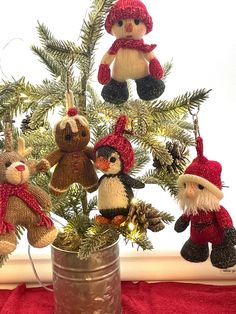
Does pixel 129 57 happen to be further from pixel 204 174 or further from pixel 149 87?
Answer: pixel 204 174

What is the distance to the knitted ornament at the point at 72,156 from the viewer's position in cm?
71

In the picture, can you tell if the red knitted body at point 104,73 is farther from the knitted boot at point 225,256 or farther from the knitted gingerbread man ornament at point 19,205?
the knitted boot at point 225,256

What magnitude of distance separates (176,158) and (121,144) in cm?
12

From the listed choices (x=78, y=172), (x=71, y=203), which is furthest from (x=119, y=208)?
(x=71, y=203)

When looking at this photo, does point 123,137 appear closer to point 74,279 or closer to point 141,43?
point 141,43

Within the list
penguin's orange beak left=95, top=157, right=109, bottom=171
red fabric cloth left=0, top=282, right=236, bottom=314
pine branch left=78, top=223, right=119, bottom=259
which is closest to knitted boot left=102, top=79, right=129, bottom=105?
penguin's orange beak left=95, top=157, right=109, bottom=171

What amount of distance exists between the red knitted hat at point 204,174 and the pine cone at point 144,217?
8 centimetres

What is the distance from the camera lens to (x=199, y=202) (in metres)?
0.70

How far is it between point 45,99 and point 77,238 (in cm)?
27

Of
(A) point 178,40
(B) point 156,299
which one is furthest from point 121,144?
(B) point 156,299

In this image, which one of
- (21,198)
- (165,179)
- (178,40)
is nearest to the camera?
(21,198)

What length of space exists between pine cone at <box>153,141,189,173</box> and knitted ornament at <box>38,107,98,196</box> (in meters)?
0.12

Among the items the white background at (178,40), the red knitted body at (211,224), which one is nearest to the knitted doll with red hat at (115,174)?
the red knitted body at (211,224)

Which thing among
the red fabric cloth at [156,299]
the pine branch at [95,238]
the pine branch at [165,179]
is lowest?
the red fabric cloth at [156,299]
